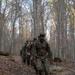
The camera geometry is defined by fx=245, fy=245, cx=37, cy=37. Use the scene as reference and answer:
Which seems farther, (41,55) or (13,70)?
(13,70)

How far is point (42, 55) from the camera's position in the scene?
8.26 m

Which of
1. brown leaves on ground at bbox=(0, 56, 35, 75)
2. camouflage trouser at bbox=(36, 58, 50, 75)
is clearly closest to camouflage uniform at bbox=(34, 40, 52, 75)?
camouflage trouser at bbox=(36, 58, 50, 75)

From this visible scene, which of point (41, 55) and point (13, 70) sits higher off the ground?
point (41, 55)

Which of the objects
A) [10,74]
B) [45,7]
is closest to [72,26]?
[45,7]

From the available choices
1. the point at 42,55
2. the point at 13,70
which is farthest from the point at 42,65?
the point at 13,70

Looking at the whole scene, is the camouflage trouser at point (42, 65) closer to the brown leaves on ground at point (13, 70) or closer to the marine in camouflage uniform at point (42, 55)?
the marine in camouflage uniform at point (42, 55)

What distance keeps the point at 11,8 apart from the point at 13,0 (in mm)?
2017

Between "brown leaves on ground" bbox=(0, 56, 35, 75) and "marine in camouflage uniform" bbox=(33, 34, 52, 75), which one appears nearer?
"marine in camouflage uniform" bbox=(33, 34, 52, 75)

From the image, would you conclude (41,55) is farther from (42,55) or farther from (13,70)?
(13,70)

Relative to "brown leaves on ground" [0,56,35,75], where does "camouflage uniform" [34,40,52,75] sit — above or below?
above

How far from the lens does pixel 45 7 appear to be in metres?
35.2

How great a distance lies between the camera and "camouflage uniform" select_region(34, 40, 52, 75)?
8.10 meters

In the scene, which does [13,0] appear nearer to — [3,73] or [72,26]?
[72,26]

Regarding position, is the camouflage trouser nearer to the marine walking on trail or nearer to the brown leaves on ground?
the marine walking on trail
